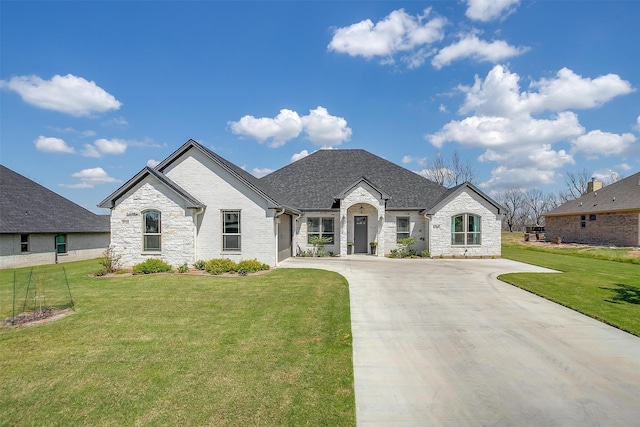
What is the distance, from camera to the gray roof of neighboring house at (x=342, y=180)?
22.4m

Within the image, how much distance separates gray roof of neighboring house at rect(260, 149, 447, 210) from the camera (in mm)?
22375

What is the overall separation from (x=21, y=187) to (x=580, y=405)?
31.7m

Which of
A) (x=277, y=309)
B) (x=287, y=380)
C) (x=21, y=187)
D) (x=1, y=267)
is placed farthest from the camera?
(x=21, y=187)

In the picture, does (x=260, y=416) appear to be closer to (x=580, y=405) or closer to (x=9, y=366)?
(x=580, y=405)

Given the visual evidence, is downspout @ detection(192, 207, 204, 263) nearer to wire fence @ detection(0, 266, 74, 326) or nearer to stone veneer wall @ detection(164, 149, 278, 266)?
stone veneer wall @ detection(164, 149, 278, 266)

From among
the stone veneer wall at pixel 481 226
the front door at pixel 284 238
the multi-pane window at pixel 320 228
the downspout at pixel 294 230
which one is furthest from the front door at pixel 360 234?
the front door at pixel 284 238

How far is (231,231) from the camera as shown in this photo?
54.7 ft

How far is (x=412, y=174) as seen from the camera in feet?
82.9

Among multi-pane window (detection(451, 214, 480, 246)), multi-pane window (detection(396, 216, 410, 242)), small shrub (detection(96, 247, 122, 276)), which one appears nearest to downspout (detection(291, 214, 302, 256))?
multi-pane window (detection(396, 216, 410, 242))

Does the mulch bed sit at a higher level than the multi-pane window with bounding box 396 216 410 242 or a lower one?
lower

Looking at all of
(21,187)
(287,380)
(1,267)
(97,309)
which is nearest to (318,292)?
(287,380)

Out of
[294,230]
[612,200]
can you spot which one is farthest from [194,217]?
[612,200]

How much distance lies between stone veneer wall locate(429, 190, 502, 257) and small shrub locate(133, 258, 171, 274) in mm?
15626

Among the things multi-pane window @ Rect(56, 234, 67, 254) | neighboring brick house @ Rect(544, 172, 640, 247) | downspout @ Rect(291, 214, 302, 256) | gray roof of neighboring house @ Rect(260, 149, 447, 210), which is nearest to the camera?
downspout @ Rect(291, 214, 302, 256)
